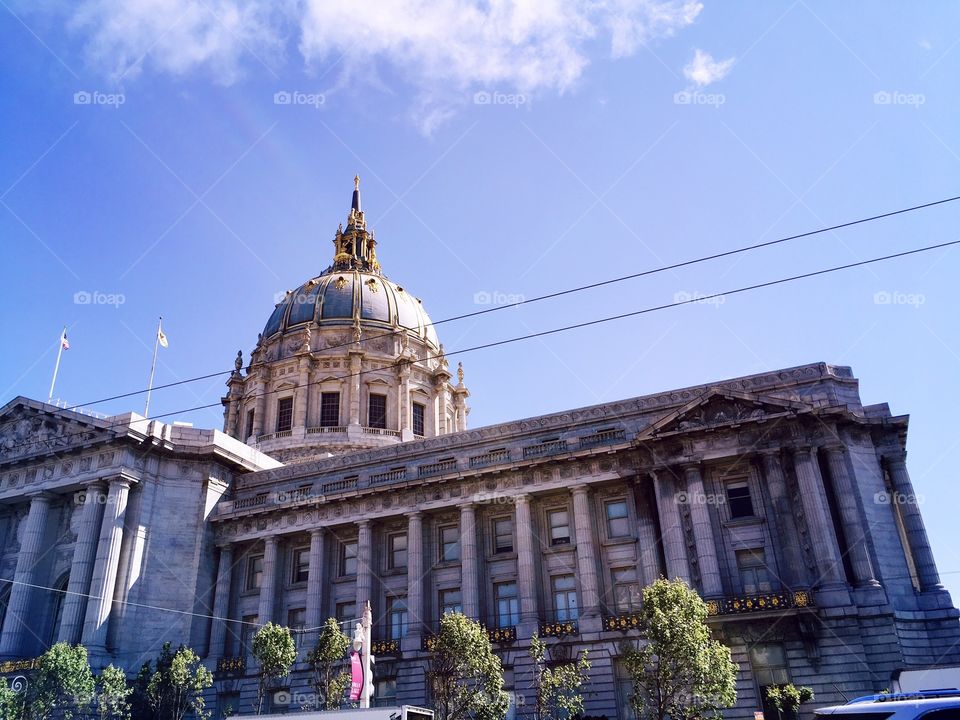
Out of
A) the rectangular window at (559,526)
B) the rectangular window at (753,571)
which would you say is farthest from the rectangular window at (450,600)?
the rectangular window at (753,571)

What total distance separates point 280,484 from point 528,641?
19603 mm

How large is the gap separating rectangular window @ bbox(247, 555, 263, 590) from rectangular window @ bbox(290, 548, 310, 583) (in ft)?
7.17

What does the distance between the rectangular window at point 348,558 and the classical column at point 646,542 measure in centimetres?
1604

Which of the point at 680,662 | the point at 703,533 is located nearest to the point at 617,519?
the point at 703,533

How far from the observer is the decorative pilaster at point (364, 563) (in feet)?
134

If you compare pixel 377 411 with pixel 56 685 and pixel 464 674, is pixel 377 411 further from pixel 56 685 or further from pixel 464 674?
pixel 464 674

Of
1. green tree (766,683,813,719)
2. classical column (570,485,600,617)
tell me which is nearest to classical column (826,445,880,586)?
green tree (766,683,813,719)

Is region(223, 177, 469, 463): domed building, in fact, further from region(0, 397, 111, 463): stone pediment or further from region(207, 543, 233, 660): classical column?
region(0, 397, 111, 463): stone pediment

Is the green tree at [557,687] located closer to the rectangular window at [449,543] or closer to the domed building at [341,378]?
the rectangular window at [449,543]

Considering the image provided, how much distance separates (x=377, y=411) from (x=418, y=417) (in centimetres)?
438

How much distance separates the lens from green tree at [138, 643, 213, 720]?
35812mm

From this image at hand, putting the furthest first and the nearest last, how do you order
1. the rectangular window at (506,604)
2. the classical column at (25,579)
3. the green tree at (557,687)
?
the classical column at (25,579), the rectangular window at (506,604), the green tree at (557,687)

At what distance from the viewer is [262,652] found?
111 ft

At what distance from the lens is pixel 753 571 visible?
1356 inches
